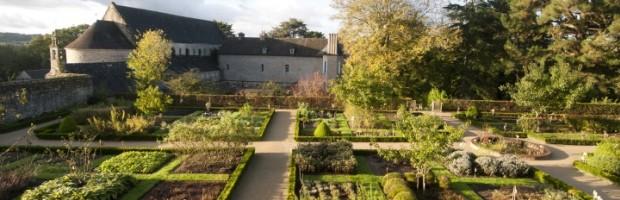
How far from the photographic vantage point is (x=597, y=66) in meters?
32.6

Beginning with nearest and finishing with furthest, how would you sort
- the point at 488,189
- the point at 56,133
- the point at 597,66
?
1. the point at 488,189
2. the point at 56,133
3. the point at 597,66

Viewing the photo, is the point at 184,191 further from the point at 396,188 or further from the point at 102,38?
the point at 102,38

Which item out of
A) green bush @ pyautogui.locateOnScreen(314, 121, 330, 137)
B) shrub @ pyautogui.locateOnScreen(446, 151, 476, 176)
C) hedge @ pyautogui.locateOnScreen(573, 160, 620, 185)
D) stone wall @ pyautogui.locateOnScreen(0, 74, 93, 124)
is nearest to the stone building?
stone wall @ pyautogui.locateOnScreen(0, 74, 93, 124)

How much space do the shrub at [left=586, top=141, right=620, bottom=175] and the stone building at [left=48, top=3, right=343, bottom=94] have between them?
107 ft

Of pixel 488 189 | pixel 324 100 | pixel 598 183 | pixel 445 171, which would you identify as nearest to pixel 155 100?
pixel 324 100

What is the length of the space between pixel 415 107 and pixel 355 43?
6.71 meters

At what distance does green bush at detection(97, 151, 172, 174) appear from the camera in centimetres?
1383

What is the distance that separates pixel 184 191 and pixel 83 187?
105 inches

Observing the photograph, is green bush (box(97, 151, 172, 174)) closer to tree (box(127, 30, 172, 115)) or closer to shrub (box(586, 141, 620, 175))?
tree (box(127, 30, 172, 115))

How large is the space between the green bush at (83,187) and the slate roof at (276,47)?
37.3 m

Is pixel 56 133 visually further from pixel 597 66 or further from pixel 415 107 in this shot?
pixel 597 66

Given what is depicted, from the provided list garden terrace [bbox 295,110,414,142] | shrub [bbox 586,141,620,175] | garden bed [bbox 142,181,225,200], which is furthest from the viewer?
garden terrace [bbox 295,110,414,142]

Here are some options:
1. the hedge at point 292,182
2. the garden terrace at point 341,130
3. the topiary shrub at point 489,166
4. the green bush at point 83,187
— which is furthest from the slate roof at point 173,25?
the topiary shrub at point 489,166

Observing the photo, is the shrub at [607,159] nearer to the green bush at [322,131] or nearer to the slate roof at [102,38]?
the green bush at [322,131]
